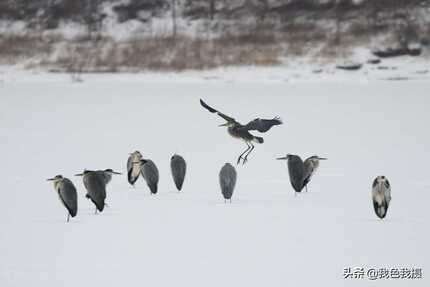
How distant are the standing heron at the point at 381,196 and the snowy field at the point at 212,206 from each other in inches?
6.2

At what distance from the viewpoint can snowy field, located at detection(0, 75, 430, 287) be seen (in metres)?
7.82

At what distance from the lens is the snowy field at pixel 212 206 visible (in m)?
7.82

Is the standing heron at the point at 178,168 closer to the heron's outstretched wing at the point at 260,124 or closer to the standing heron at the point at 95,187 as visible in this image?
the heron's outstretched wing at the point at 260,124

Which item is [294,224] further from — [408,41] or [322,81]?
[408,41]

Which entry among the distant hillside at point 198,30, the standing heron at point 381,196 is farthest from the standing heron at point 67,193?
the distant hillside at point 198,30

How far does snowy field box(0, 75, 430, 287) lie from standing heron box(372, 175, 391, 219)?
16cm

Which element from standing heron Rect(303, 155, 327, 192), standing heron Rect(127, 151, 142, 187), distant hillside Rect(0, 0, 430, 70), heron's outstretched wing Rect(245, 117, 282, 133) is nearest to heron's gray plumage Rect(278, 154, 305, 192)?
standing heron Rect(303, 155, 327, 192)

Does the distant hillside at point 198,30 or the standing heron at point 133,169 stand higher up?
the distant hillside at point 198,30

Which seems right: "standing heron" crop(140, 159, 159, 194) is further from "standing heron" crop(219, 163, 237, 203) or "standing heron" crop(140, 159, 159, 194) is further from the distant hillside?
the distant hillside

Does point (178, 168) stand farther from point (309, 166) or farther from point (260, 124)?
point (309, 166)

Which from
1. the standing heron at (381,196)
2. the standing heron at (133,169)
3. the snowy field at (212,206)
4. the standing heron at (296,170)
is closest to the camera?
the snowy field at (212,206)

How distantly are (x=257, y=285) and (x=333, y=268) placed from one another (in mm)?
846

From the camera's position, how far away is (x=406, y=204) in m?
10.4

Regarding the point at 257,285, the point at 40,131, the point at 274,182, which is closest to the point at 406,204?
the point at 274,182
